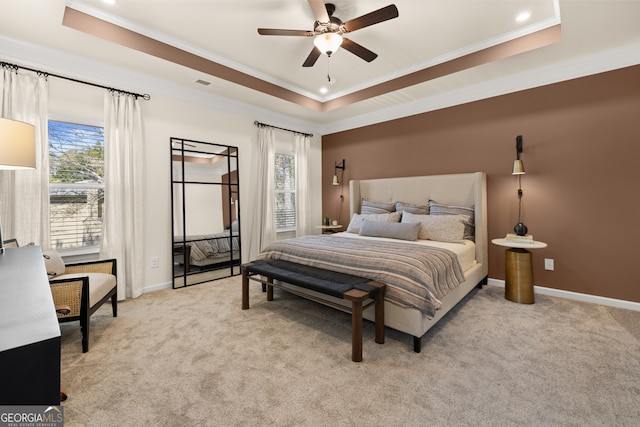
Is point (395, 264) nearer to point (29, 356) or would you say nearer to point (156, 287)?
point (29, 356)

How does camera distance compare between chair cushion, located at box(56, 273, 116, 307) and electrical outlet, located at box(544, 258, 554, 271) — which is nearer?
chair cushion, located at box(56, 273, 116, 307)

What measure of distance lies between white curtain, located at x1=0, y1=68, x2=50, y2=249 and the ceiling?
25cm

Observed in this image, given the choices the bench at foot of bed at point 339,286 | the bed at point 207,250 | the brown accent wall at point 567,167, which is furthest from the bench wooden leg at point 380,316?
the bed at point 207,250

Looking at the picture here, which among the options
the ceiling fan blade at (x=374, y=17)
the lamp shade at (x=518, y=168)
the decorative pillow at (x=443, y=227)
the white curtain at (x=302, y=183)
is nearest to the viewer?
the ceiling fan blade at (x=374, y=17)

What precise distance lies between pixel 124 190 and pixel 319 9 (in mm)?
2836

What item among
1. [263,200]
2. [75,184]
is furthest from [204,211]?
[75,184]

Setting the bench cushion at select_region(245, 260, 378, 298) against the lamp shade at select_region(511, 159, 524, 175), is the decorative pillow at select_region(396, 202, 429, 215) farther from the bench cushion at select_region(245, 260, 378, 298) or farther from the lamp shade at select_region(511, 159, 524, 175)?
the bench cushion at select_region(245, 260, 378, 298)

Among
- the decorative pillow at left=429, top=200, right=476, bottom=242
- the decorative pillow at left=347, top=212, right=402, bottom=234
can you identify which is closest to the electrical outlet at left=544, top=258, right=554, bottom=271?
the decorative pillow at left=429, top=200, right=476, bottom=242

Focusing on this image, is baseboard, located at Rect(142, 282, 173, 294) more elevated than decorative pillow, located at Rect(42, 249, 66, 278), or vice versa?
→ decorative pillow, located at Rect(42, 249, 66, 278)

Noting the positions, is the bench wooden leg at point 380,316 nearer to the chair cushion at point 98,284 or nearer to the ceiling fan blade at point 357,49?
the ceiling fan blade at point 357,49

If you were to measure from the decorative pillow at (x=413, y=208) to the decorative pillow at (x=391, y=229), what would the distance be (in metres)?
0.56

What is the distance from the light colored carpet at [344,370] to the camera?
5.07ft

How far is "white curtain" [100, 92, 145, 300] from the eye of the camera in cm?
319

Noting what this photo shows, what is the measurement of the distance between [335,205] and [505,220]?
2874 millimetres
